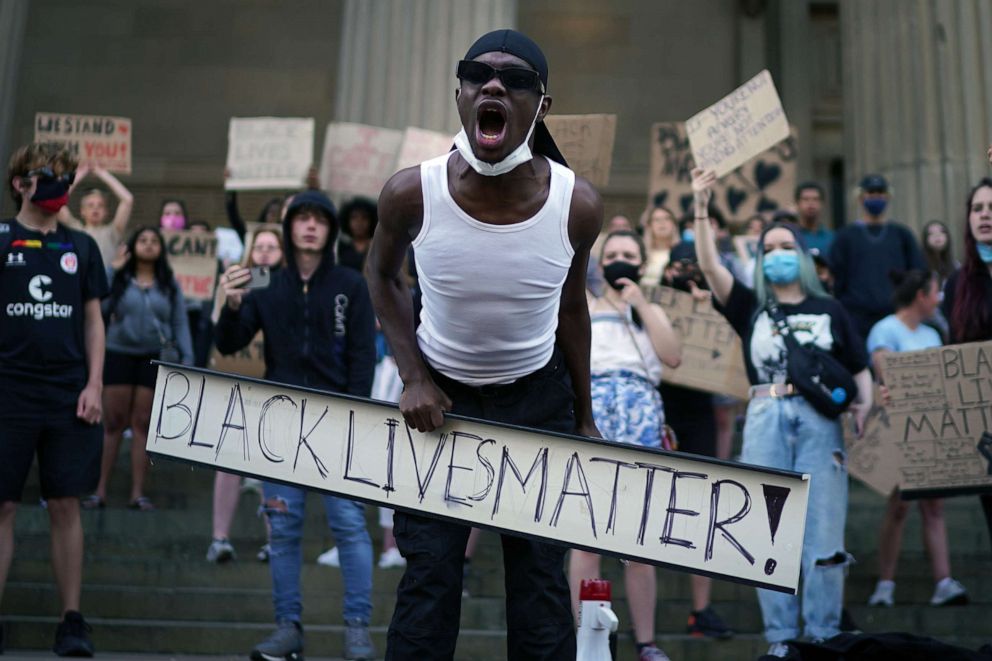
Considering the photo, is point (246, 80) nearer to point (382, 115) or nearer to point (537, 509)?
point (382, 115)

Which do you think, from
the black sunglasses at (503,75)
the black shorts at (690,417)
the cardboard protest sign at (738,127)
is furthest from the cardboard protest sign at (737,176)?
the black sunglasses at (503,75)

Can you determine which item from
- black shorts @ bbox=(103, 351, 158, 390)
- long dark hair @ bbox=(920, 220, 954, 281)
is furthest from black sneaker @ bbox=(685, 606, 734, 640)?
long dark hair @ bbox=(920, 220, 954, 281)

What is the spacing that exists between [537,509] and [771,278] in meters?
2.96

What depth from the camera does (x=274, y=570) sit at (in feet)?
18.0

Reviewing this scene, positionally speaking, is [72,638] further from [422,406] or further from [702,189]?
[702,189]

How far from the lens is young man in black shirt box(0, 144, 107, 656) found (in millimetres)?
5629

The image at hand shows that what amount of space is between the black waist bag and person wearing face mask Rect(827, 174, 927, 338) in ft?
10.5

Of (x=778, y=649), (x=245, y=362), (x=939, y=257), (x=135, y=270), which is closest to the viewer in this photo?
(x=778, y=649)

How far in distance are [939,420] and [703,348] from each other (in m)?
1.76

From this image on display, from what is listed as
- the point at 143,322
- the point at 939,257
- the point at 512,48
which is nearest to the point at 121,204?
the point at 143,322

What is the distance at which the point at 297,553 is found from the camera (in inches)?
220

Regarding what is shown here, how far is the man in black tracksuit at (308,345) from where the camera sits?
5520 millimetres

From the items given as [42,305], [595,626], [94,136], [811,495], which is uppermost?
[94,136]

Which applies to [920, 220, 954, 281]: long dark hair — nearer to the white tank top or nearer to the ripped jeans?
the ripped jeans
